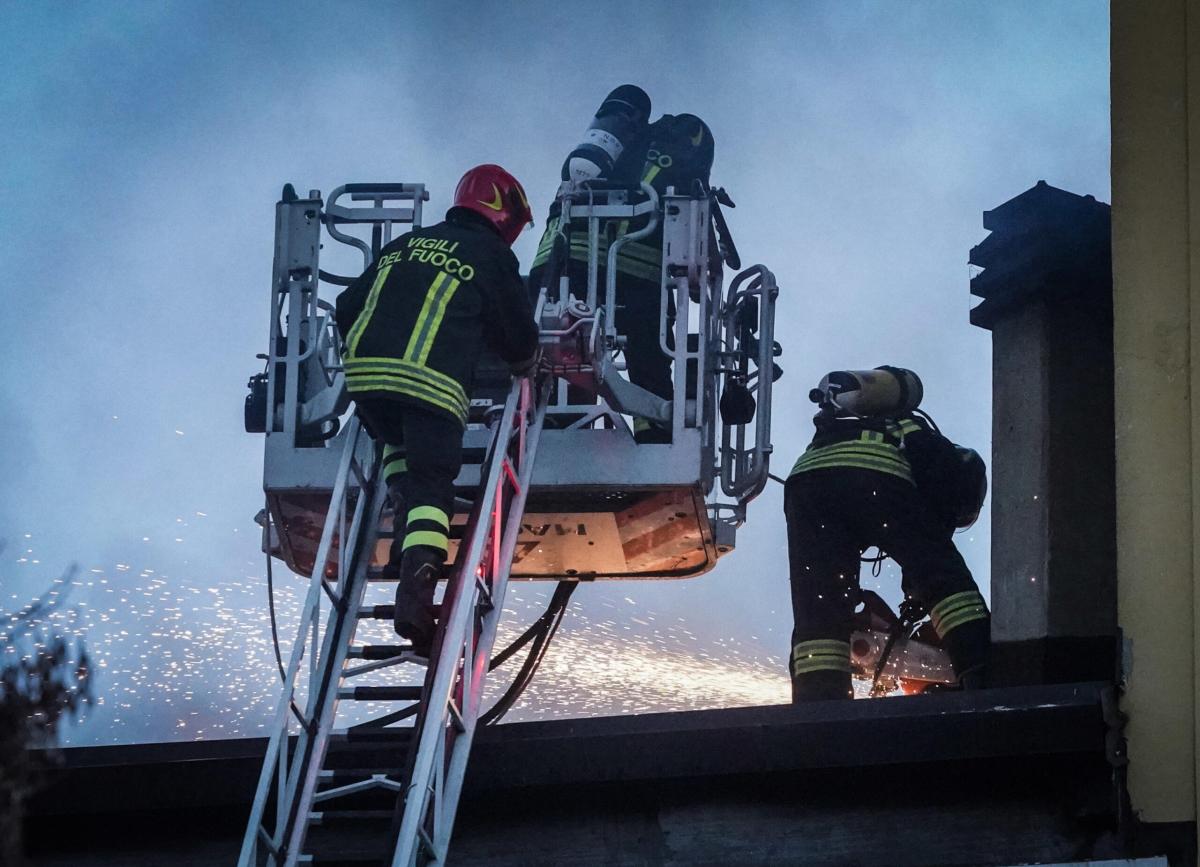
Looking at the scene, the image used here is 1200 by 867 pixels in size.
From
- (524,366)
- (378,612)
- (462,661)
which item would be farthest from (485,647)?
(524,366)

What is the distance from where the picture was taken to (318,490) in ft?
22.7

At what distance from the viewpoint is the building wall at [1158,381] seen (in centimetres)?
514

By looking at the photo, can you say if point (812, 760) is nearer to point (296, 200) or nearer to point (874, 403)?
point (874, 403)

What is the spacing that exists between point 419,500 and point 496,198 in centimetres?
136

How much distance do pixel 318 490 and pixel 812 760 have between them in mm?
2660

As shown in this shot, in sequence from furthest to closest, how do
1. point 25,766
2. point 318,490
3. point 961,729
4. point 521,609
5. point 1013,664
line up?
point 521,609 < point 318,490 < point 1013,664 < point 961,729 < point 25,766

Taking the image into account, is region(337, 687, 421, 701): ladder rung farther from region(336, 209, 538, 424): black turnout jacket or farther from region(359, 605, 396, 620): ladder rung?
region(336, 209, 538, 424): black turnout jacket

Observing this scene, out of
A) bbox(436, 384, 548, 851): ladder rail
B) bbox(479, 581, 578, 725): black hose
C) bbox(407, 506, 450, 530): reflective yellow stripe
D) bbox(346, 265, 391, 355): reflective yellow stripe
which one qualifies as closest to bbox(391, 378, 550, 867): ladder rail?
bbox(436, 384, 548, 851): ladder rail

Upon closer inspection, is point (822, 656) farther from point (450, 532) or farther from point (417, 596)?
point (417, 596)

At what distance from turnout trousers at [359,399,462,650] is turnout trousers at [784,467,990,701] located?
2.35 meters

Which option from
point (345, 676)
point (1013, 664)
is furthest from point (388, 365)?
point (1013, 664)

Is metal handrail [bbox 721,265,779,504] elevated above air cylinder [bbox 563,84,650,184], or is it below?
below

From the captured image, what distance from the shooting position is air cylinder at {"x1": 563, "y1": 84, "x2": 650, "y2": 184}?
7.58 m

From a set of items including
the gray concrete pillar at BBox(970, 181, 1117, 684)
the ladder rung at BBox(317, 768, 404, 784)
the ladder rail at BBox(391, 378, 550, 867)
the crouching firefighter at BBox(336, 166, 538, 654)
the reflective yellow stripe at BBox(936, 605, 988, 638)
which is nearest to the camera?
the ladder rail at BBox(391, 378, 550, 867)
